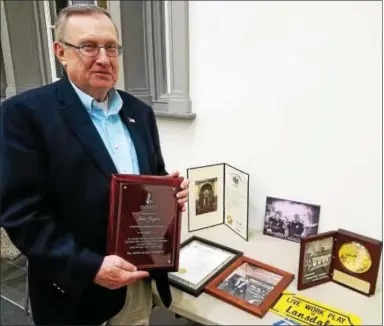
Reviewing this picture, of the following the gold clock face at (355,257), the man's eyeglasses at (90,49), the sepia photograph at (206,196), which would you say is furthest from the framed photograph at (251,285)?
the man's eyeglasses at (90,49)

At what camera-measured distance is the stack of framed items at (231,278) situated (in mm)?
1094

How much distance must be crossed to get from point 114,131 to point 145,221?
10.2 inches

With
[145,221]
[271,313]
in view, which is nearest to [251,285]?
[271,313]

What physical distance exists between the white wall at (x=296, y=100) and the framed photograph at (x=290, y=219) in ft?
0.11

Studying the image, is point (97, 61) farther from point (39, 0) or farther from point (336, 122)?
point (336, 122)

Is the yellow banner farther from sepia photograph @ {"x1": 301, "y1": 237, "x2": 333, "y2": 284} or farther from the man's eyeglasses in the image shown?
the man's eyeglasses

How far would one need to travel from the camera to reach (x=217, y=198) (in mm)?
1562

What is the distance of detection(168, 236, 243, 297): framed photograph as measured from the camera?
117 centimetres

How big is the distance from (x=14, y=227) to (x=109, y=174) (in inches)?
9.8

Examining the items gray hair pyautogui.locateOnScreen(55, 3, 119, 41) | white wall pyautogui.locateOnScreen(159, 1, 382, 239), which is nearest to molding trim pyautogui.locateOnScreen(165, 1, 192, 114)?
white wall pyautogui.locateOnScreen(159, 1, 382, 239)

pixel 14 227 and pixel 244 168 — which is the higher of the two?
pixel 14 227

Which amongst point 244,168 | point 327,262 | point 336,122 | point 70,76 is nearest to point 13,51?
point 70,76

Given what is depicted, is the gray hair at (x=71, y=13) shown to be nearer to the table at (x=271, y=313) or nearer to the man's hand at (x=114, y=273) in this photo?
the man's hand at (x=114, y=273)

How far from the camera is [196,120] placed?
161cm
